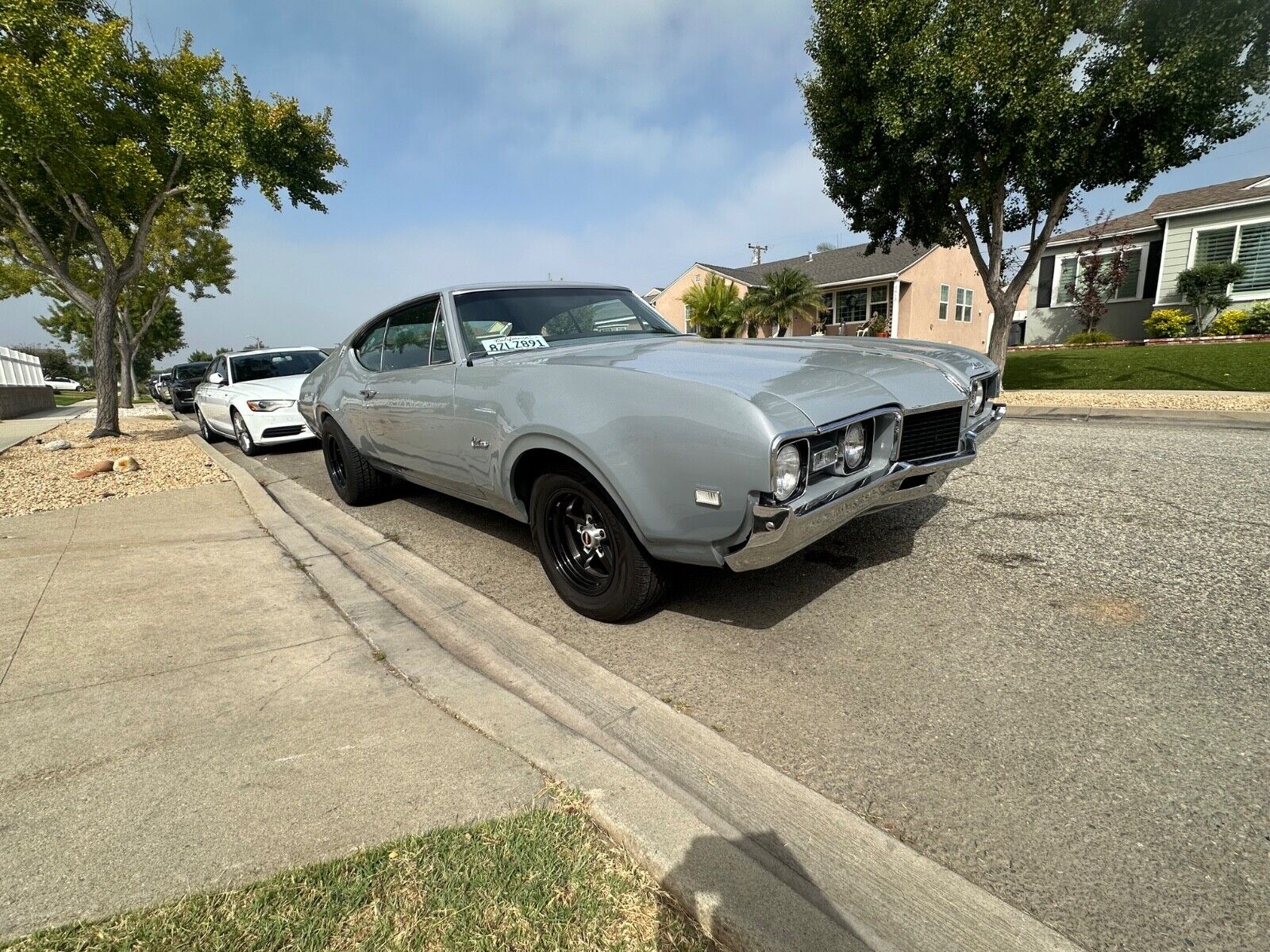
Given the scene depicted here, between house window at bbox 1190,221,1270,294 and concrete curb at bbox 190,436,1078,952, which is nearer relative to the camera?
concrete curb at bbox 190,436,1078,952

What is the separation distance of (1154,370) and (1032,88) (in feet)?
20.2

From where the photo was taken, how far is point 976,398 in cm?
349

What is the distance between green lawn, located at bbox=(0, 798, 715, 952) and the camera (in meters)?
1.41

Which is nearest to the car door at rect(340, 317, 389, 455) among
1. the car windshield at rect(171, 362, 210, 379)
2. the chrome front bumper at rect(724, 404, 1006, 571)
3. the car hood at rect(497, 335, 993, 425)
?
the car hood at rect(497, 335, 993, 425)

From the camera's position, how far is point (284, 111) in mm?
9578

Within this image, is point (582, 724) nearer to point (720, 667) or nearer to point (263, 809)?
point (720, 667)

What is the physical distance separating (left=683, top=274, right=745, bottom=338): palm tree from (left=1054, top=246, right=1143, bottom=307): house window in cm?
1125

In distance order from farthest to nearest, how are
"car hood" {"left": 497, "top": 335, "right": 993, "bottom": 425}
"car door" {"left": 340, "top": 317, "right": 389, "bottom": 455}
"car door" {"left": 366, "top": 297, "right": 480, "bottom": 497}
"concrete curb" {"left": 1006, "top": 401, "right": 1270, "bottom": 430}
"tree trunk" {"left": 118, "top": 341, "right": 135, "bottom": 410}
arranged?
"tree trunk" {"left": 118, "top": 341, "right": 135, "bottom": 410}, "concrete curb" {"left": 1006, "top": 401, "right": 1270, "bottom": 430}, "car door" {"left": 340, "top": 317, "right": 389, "bottom": 455}, "car door" {"left": 366, "top": 297, "right": 480, "bottom": 497}, "car hood" {"left": 497, "top": 335, "right": 993, "bottom": 425}

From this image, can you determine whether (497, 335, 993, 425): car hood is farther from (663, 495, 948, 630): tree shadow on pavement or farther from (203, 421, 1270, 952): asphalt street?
(203, 421, 1270, 952): asphalt street

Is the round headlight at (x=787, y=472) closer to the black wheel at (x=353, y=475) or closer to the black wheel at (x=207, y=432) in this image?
the black wheel at (x=353, y=475)

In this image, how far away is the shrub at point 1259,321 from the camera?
16109mm

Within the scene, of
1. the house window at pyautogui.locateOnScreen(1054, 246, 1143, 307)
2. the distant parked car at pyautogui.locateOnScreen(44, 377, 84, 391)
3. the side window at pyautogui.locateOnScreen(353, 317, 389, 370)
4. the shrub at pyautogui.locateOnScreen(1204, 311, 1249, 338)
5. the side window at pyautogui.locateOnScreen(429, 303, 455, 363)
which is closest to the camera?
the side window at pyautogui.locateOnScreen(429, 303, 455, 363)

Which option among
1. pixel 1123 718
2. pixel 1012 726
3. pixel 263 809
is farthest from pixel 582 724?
pixel 1123 718

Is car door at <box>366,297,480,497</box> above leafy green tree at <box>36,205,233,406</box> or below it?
below
